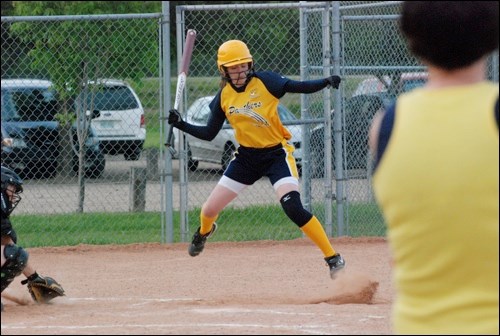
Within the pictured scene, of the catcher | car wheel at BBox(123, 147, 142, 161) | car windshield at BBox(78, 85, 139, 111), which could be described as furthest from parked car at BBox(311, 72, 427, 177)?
the catcher

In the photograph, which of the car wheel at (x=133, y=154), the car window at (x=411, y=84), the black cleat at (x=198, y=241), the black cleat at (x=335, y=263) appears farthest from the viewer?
the car wheel at (x=133, y=154)

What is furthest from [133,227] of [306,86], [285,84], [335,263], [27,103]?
[335,263]

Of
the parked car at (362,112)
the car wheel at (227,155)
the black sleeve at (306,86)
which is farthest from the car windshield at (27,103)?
the black sleeve at (306,86)

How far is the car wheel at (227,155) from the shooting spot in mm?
13422

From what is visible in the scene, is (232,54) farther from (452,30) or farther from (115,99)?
(452,30)

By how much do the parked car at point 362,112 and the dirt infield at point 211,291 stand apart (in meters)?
0.98

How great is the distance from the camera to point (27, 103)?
12.1 metres

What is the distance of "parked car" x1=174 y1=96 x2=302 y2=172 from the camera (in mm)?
12734

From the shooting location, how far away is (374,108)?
1187 cm

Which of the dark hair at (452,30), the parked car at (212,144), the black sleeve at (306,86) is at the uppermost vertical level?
the dark hair at (452,30)

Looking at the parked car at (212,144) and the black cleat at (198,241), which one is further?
the parked car at (212,144)

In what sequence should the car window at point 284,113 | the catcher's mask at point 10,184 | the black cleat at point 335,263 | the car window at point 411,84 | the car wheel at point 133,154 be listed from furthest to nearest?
the car window at point 284,113
the car wheel at point 133,154
the car window at point 411,84
the black cleat at point 335,263
the catcher's mask at point 10,184

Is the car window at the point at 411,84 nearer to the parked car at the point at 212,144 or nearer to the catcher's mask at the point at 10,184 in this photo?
the parked car at the point at 212,144

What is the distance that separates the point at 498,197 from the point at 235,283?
645cm
